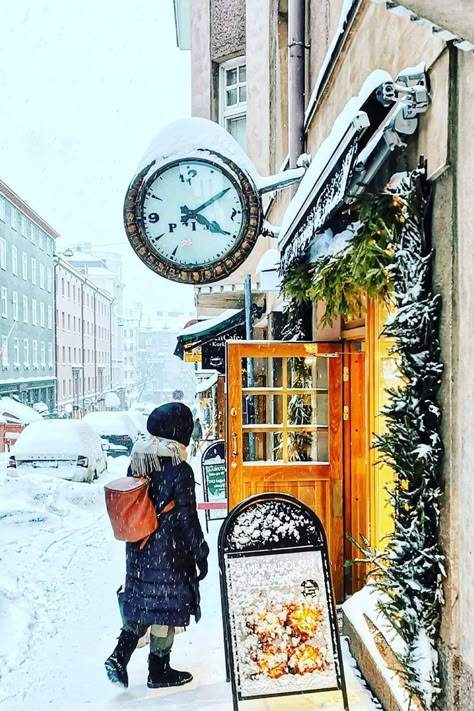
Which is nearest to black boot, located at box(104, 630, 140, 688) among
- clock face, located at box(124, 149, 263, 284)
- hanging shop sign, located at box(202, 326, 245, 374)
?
clock face, located at box(124, 149, 263, 284)

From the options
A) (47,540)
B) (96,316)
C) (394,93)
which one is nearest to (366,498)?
(394,93)

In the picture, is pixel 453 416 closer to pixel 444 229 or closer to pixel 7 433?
pixel 444 229

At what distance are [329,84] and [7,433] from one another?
18.6 m

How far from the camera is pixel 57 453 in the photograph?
13.7 metres

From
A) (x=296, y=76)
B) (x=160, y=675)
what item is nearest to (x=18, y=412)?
(x=296, y=76)

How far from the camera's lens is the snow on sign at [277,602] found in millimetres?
3432

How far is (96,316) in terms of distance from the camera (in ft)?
199

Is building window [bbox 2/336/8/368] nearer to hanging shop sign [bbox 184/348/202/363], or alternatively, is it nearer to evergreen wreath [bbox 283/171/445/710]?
hanging shop sign [bbox 184/348/202/363]

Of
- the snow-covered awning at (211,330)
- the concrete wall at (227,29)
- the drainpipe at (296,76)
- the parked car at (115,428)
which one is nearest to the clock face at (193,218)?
the drainpipe at (296,76)

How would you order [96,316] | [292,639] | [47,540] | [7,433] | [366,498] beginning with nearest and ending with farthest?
[292,639]
[366,498]
[47,540]
[7,433]
[96,316]

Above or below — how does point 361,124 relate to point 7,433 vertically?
above

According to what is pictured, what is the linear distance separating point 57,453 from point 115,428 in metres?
7.76

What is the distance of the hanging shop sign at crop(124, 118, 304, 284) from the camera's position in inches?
210

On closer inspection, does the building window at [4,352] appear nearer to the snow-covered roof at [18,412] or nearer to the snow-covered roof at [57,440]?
the snow-covered roof at [18,412]
